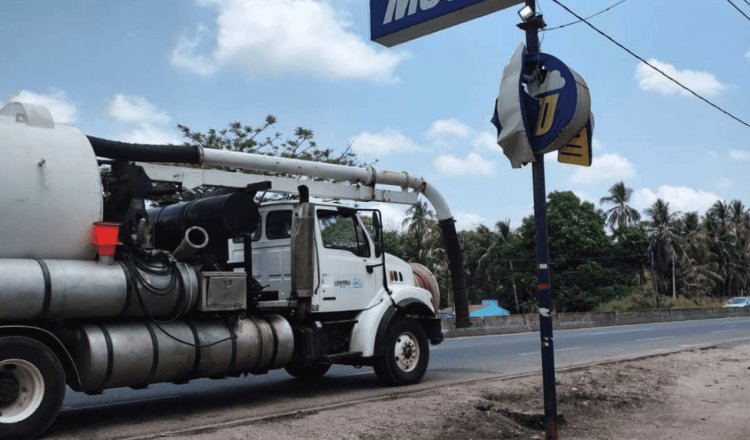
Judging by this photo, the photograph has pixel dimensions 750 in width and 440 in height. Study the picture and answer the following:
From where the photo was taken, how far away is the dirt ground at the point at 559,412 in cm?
753

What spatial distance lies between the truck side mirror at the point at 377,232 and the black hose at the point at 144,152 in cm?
259

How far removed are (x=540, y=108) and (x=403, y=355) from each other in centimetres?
496

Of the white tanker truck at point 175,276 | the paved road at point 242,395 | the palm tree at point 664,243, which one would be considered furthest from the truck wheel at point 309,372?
the palm tree at point 664,243

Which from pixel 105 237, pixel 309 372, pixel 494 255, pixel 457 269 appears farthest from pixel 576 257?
pixel 105 237

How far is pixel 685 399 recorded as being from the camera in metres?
10.7

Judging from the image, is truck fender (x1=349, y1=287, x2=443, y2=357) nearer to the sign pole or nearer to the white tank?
the sign pole

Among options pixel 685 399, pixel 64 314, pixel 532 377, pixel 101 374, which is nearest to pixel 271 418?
pixel 101 374

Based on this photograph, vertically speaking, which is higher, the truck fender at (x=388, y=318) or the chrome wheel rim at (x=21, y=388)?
the truck fender at (x=388, y=318)

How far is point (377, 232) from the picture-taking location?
10.8 m

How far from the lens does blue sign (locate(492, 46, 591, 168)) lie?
6.79 metres

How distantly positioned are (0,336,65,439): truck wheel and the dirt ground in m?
1.39

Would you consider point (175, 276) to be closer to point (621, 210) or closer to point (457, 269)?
point (457, 269)

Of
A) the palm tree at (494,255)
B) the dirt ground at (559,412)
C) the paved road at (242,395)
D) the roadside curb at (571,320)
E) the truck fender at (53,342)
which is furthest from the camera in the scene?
the palm tree at (494,255)

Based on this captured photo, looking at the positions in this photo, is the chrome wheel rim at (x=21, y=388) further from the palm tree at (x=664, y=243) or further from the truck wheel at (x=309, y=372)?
the palm tree at (x=664, y=243)
